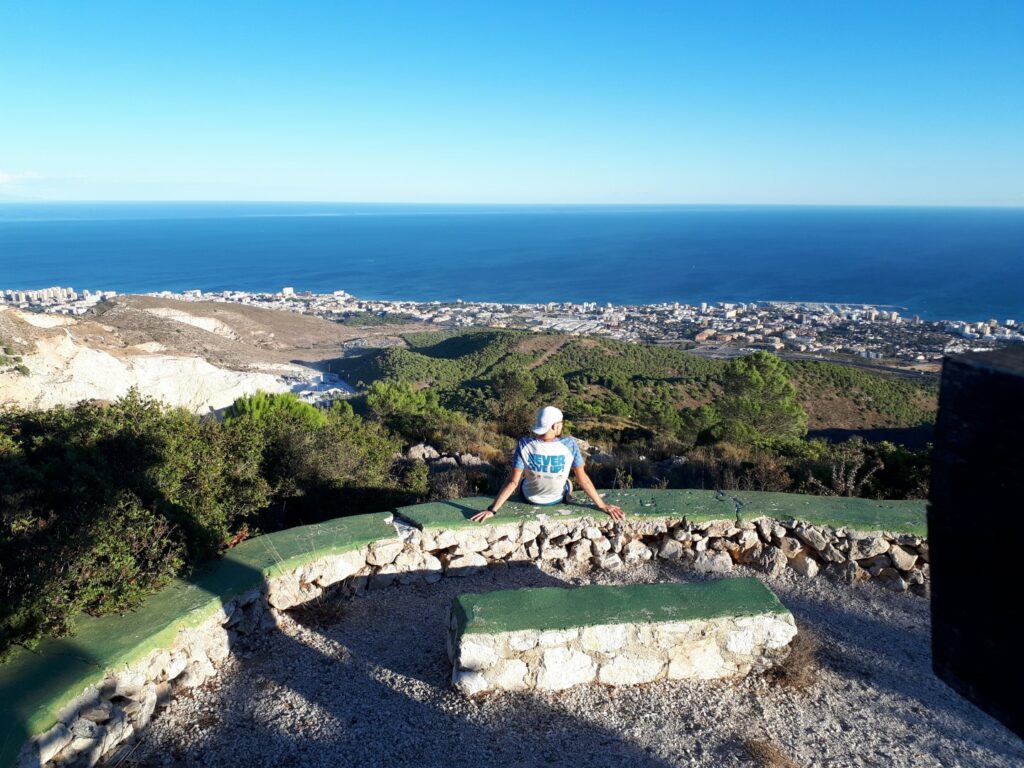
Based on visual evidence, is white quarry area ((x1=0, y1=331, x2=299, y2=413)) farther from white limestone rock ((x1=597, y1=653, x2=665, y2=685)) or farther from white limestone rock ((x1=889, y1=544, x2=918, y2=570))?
white limestone rock ((x1=889, y1=544, x2=918, y2=570))

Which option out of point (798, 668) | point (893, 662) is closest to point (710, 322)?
point (893, 662)

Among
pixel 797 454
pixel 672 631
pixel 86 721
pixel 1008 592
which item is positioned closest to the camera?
pixel 1008 592

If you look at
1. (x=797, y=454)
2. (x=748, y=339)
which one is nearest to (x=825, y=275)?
(x=748, y=339)

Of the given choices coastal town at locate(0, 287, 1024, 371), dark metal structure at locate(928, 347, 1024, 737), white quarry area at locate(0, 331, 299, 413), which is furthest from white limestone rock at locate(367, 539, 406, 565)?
coastal town at locate(0, 287, 1024, 371)

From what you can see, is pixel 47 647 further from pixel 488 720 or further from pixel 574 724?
pixel 574 724

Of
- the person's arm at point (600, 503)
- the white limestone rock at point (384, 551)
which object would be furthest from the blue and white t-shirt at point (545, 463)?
the white limestone rock at point (384, 551)

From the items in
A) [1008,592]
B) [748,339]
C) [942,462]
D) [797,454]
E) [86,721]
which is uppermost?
[942,462]

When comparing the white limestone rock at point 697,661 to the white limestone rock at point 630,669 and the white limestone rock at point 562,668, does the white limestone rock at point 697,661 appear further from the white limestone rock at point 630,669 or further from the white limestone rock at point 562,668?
the white limestone rock at point 562,668
